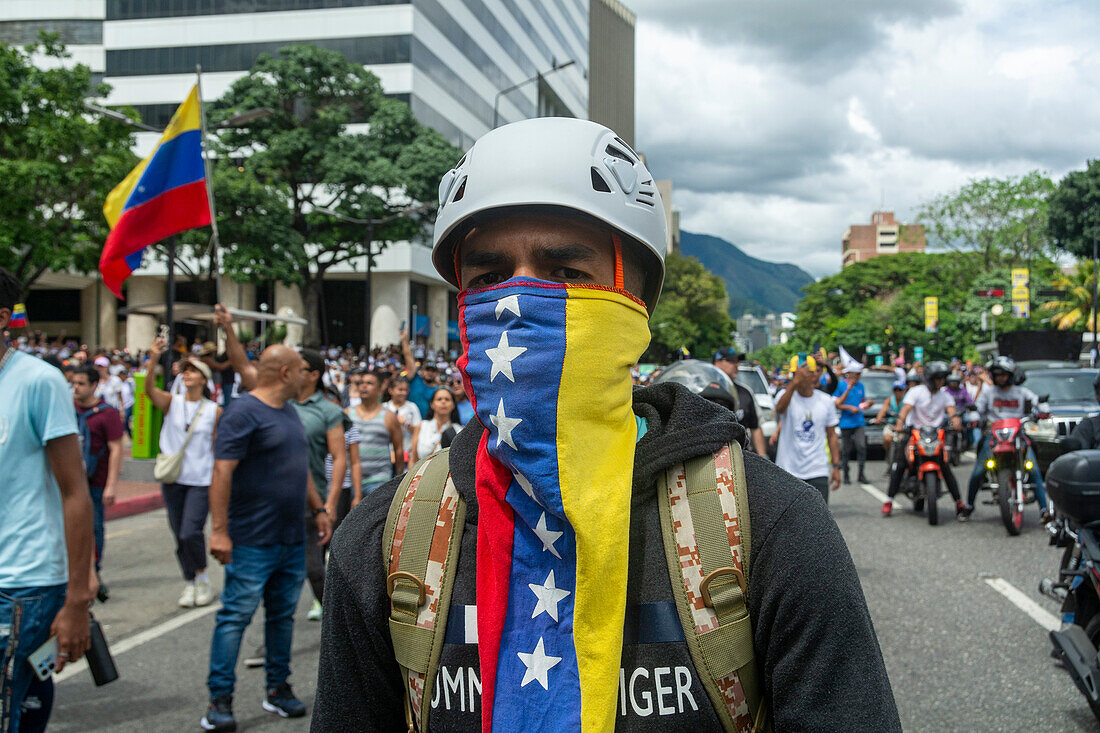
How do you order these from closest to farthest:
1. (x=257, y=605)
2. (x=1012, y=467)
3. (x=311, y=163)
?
(x=257, y=605)
(x=1012, y=467)
(x=311, y=163)

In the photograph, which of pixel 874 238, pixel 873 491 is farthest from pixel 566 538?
pixel 874 238

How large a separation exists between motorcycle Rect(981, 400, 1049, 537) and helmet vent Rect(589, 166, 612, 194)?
9278 millimetres

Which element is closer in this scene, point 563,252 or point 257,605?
point 563,252

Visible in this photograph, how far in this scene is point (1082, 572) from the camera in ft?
15.5

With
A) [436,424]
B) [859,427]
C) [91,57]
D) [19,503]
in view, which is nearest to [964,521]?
[859,427]

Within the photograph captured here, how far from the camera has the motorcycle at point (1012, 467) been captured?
9.62 meters

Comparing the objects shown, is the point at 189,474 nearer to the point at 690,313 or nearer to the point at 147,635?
the point at 147,635

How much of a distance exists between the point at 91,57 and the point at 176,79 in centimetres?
488

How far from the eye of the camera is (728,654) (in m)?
1.37

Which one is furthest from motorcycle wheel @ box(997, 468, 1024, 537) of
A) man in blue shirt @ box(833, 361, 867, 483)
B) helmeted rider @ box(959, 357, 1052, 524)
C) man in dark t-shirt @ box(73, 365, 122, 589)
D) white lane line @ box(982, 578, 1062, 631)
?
man in dark t-shirt @ box(73, 365, 122, 589)

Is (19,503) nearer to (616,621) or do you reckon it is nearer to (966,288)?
(616,621)

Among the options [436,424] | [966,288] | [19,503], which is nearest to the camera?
[19,503]

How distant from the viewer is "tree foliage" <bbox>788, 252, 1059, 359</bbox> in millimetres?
57094

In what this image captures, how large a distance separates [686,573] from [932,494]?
32.7 feet
